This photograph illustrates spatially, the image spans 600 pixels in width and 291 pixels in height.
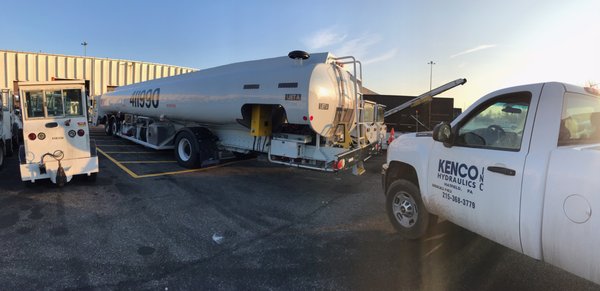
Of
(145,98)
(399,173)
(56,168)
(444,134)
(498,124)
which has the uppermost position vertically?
(145,98)

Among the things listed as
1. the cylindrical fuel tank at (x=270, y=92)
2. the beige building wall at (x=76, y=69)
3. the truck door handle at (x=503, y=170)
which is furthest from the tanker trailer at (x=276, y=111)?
the beige building wall at (x=76, y=69)

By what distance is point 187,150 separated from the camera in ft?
32.9

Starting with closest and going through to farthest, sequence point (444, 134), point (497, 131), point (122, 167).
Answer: point (497, 131) → point (444, 134) → point (122, 167)

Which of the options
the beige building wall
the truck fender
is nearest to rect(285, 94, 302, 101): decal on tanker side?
the truck fender

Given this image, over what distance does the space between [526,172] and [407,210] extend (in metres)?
1.93

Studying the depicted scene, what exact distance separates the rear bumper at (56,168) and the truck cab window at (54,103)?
1.02m

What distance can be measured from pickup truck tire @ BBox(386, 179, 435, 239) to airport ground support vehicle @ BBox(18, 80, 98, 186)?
6.29 metres

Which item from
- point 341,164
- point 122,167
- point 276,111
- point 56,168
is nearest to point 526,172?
point 341,164

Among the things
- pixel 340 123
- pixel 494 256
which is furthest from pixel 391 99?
pixel 494 256

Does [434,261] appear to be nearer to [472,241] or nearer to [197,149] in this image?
[472,241]

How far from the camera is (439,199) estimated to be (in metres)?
3.93

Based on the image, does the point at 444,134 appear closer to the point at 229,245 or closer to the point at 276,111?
the point at 229,245

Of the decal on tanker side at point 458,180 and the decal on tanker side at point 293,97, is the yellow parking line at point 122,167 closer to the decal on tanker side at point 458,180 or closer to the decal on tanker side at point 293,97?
the decal on tanker side at point 293,97

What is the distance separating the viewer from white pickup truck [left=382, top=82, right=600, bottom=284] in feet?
8.14
